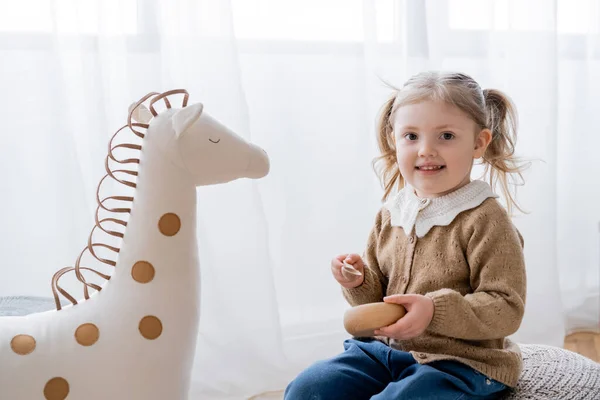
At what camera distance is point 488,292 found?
40.6 inches

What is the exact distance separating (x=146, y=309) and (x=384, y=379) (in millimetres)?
404

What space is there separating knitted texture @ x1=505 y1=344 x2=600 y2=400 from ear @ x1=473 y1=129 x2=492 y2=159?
1.16ft

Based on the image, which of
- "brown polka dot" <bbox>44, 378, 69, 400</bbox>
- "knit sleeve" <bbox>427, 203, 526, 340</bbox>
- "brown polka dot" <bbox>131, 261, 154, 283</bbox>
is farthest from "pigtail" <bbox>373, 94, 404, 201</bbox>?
"brown polka dot" <bbox>44, 378, 69, 400</bbox>

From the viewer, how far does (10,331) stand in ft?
3.01

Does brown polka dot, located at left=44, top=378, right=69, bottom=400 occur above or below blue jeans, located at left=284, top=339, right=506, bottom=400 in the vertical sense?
above

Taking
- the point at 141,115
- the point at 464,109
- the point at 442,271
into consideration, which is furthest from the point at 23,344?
the point at 464,109

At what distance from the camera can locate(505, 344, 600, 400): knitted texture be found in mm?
1058

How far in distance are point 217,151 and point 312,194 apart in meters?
0.72

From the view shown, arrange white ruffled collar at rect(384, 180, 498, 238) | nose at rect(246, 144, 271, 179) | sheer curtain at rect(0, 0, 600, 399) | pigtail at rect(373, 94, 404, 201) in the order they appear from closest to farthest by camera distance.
Result: nose at rect(246, 144, 271, 179) → white ruffled collar at rect(384, 180, 498, 238) → pigtail at rect(373, 94, 404, 201) → sheer curtain at rect(0, 0, 600, 399)

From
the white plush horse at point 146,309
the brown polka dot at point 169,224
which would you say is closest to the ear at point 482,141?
the white plush horse at point 146,309

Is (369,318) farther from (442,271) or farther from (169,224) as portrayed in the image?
(169,224)

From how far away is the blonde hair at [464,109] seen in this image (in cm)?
109

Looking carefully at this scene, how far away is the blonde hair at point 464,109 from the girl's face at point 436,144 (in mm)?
14

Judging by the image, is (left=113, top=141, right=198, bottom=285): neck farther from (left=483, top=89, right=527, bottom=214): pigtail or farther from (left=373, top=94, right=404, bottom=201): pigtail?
(left=483, top=89, right=527, bottom=214): pigtail
